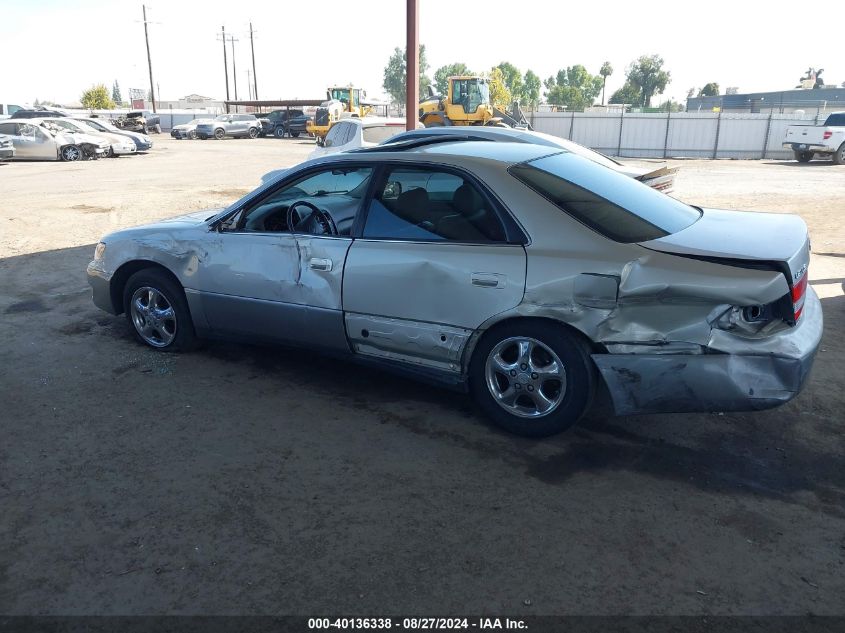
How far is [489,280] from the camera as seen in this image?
12.4 feet

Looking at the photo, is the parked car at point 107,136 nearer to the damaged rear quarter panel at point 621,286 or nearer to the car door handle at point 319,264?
the car door handle at point 319,264

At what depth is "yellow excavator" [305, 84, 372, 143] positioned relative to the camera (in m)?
38.3

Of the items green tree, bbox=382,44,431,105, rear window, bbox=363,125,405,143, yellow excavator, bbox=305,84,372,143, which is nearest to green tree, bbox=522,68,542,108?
green tree, bbox=382,44,431,105

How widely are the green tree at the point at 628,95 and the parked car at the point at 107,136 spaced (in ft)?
330

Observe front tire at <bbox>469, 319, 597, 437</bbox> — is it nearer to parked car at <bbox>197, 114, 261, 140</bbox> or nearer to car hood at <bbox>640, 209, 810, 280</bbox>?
car hood at <bbox>640, 209, 810, 280</bbox>

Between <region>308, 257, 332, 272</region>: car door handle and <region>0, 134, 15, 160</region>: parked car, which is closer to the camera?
<region>308, 257, 332, 272</region>: car door handle

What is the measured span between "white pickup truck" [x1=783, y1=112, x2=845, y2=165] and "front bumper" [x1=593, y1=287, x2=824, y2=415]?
2417 cm

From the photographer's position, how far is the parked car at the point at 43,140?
75.2ft

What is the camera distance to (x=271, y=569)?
2.80m

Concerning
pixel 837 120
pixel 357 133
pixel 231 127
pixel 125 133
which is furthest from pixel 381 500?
pixel 231 127

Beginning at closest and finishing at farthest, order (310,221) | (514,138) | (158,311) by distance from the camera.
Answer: (310,221) < (158,311) < (514,138)

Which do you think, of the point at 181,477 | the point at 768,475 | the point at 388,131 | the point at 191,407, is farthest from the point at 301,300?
the point at 388,131

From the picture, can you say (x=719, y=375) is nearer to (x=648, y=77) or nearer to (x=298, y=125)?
(x=298, y=125)

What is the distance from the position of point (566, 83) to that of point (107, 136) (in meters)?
132
